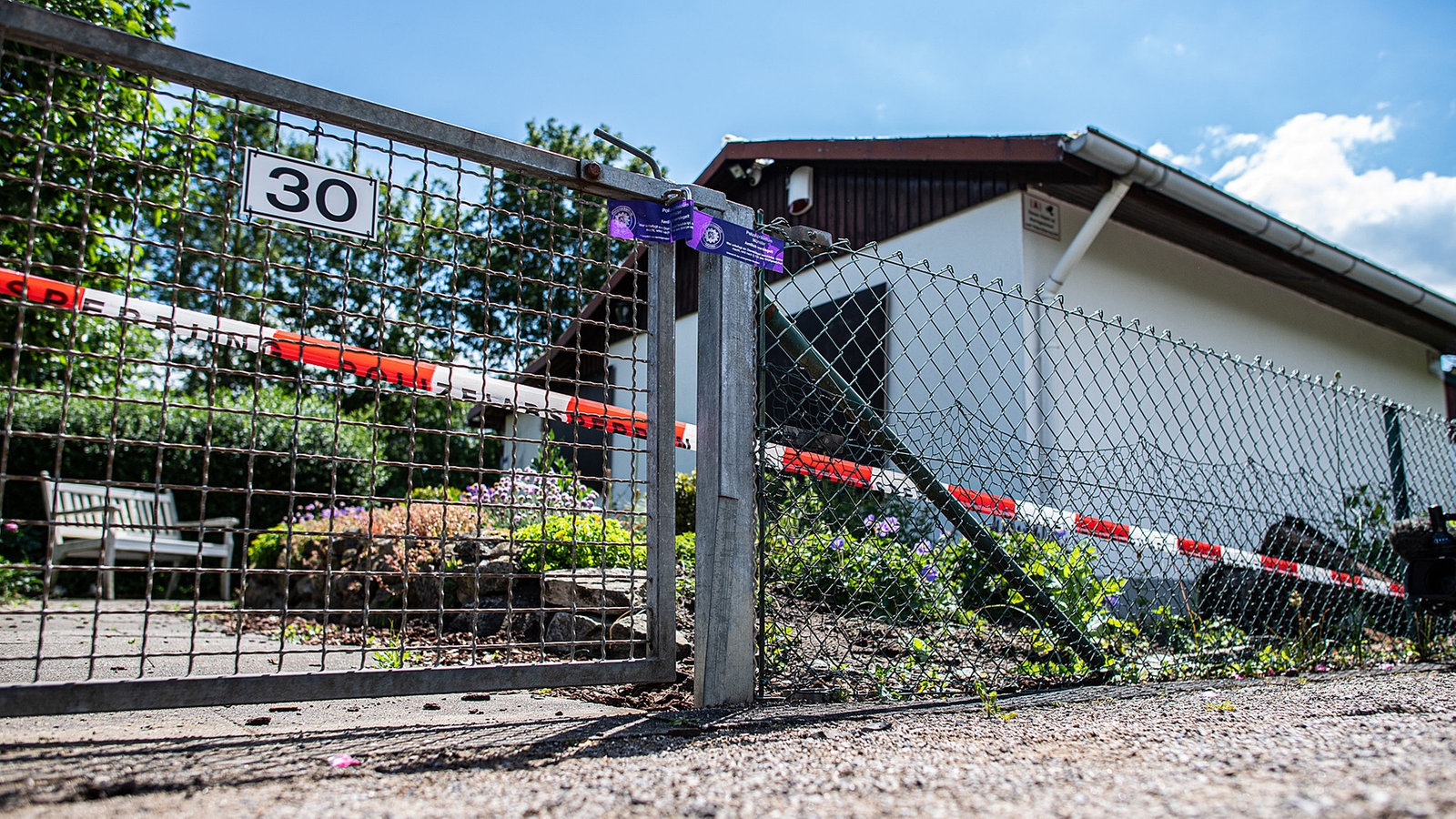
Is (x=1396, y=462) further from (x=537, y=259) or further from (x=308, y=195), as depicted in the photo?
(x=537, y=259)

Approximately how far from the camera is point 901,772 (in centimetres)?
189

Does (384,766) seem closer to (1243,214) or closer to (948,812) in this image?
(948,812)

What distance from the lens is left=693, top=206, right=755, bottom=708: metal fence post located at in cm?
273

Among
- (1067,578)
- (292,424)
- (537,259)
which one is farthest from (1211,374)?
(537,259)

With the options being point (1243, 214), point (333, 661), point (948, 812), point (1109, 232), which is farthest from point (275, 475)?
point (948, 812)

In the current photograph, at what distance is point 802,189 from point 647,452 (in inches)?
278

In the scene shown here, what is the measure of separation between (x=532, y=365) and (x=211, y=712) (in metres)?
10.2

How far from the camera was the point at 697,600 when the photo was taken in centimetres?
274

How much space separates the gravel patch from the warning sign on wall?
5211 mm

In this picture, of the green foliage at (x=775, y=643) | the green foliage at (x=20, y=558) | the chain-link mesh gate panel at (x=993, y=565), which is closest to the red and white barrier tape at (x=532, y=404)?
the chain-link mesh gate panel at (x=993, y=565)

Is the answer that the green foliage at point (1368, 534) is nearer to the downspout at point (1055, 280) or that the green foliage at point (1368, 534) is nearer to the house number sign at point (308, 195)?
the downspout at point (1055, 280)

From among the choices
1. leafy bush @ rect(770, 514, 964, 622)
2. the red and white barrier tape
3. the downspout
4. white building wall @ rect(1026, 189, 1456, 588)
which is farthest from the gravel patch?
the downspout

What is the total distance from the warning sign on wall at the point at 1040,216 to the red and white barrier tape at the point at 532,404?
3.32 metres

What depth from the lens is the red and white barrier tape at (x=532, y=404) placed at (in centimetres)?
265
